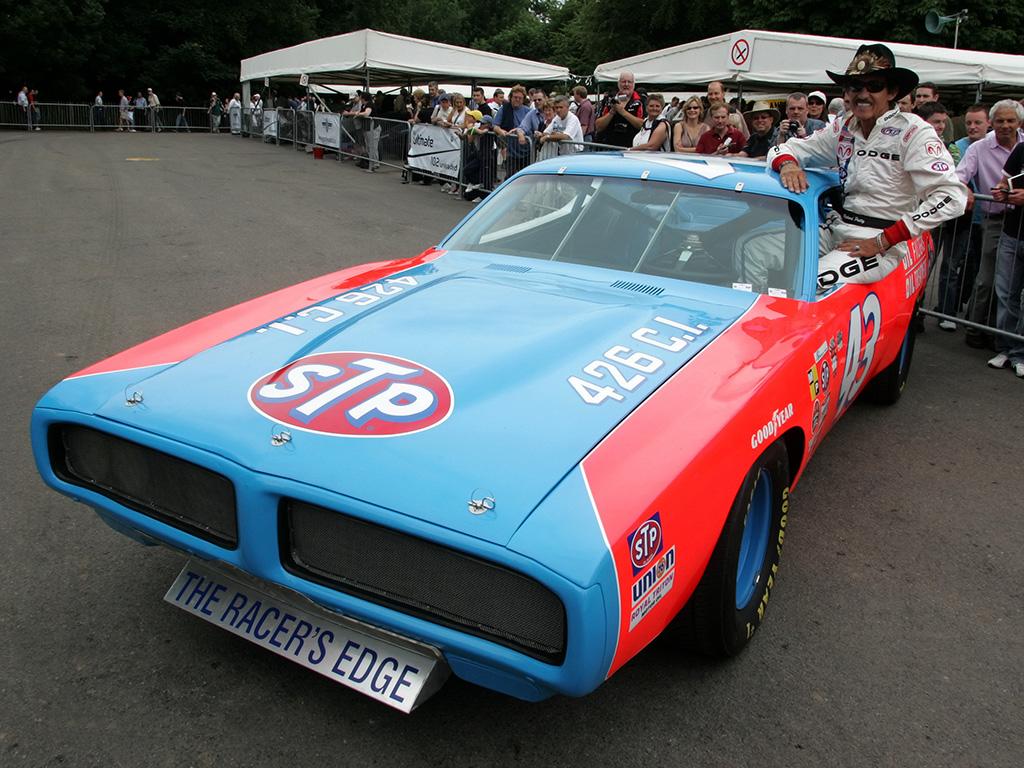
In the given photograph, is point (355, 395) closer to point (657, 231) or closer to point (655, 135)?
point (657, 231)

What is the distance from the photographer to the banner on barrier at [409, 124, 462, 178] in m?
13.8

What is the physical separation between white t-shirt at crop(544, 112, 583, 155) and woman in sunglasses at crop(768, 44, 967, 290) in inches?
261

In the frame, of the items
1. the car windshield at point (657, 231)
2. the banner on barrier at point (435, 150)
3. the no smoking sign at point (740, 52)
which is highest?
the no smoking sign at point (740, 52)

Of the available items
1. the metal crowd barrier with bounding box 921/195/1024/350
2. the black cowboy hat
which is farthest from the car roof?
the metal crowd barrier with bounding box 921/195/1024/350

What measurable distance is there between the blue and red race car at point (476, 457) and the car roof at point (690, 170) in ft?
1.13

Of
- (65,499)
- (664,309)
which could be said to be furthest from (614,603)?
(65,499)

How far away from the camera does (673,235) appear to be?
3840 mm

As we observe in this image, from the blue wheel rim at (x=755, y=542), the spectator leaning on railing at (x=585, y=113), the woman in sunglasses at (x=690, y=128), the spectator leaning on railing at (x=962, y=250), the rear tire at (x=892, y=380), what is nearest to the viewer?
the blue wheel rim at (x=755, y=542)

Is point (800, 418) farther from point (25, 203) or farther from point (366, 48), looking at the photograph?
point (366, 48)

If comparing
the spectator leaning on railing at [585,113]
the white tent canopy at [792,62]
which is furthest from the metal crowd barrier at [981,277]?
the spectator leaning on railing at [585,113]

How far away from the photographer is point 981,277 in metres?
6.73

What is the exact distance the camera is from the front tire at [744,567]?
2.56 meters

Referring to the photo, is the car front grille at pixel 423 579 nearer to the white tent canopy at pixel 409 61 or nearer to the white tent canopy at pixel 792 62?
the white tent canopy at pixel 792 62

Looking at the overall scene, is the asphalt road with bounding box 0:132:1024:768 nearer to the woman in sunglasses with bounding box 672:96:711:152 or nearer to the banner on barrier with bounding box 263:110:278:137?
the woman in sunglasses with bounding box 672:96:711:152
